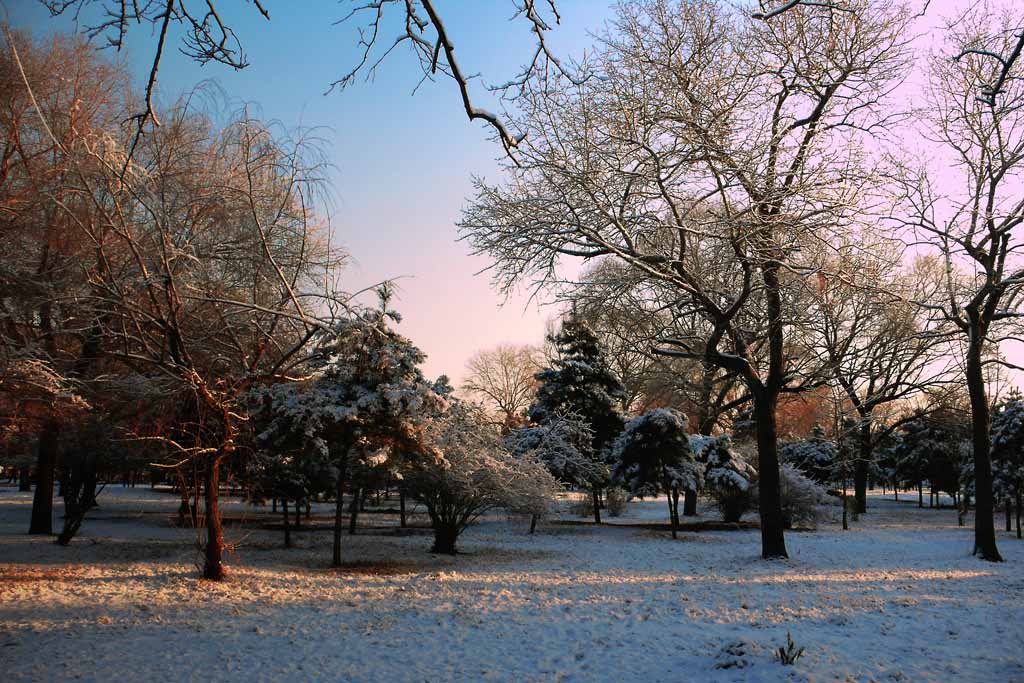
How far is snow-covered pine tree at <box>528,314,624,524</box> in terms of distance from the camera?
3192cm

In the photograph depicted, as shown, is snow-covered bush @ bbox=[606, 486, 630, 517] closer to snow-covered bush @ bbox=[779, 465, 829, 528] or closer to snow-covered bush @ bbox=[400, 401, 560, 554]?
snow-covered bush @ bbox=[779, 465, 829, 528]

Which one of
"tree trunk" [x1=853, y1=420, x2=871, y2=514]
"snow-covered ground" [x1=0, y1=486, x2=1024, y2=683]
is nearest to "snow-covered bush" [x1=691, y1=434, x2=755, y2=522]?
"snow-covered ground" [x1=0, y1=486, x2=1024, y2=683]

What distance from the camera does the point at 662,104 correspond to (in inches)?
357

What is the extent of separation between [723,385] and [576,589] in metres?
24.5

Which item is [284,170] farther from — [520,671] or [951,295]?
[951,295]

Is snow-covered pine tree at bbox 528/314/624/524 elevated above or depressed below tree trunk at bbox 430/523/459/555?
above

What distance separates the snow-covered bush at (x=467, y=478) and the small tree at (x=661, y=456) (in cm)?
535

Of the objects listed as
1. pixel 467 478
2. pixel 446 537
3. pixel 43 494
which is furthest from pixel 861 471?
pixel 43 494

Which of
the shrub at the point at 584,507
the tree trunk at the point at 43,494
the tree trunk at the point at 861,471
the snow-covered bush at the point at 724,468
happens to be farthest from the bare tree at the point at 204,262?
the tree trunk at the point at 861,471

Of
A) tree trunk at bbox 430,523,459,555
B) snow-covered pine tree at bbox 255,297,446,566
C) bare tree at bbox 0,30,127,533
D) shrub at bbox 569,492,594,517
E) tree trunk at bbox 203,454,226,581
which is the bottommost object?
shrub at bbox 569,492,594,517

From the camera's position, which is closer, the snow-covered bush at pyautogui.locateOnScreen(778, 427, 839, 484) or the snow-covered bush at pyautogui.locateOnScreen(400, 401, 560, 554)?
the snow-covered bush at pyautogui.locateOnScreen(400, 401, 560, 554)

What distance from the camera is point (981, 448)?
1664 cm

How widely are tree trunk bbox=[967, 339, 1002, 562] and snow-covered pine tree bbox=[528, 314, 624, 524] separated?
1610 cm

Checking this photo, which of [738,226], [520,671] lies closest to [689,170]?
[738,226]
